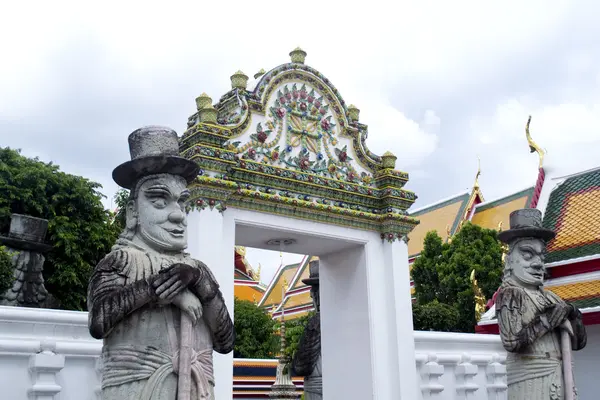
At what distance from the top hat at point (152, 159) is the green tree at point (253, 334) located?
1680 centimetres

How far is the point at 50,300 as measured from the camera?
14.0 m

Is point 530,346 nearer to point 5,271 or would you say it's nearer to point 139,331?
point 139,331

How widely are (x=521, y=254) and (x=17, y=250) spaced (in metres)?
10.0

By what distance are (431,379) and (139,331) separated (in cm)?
542

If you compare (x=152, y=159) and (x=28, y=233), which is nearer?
(x=152, y=159)

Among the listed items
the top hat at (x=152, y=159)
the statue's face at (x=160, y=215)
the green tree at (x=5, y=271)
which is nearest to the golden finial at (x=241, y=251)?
the green tree at (x=5, y=271)

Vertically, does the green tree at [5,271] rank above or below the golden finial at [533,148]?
below

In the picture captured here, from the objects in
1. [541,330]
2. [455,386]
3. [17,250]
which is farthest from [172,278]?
[17,250]

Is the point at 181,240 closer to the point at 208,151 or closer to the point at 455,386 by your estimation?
the point at 208,151

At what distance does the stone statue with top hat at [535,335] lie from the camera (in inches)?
245

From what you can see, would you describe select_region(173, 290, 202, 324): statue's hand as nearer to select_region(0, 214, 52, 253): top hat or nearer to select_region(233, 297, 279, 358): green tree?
select_region(0, 214, 52, 253): top hat

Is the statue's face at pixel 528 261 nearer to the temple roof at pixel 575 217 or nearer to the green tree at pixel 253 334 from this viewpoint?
the temple roof at pixel 575 217

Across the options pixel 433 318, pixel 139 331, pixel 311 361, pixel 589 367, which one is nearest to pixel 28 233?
pixel 311 361

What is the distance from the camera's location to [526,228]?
6734 mm
